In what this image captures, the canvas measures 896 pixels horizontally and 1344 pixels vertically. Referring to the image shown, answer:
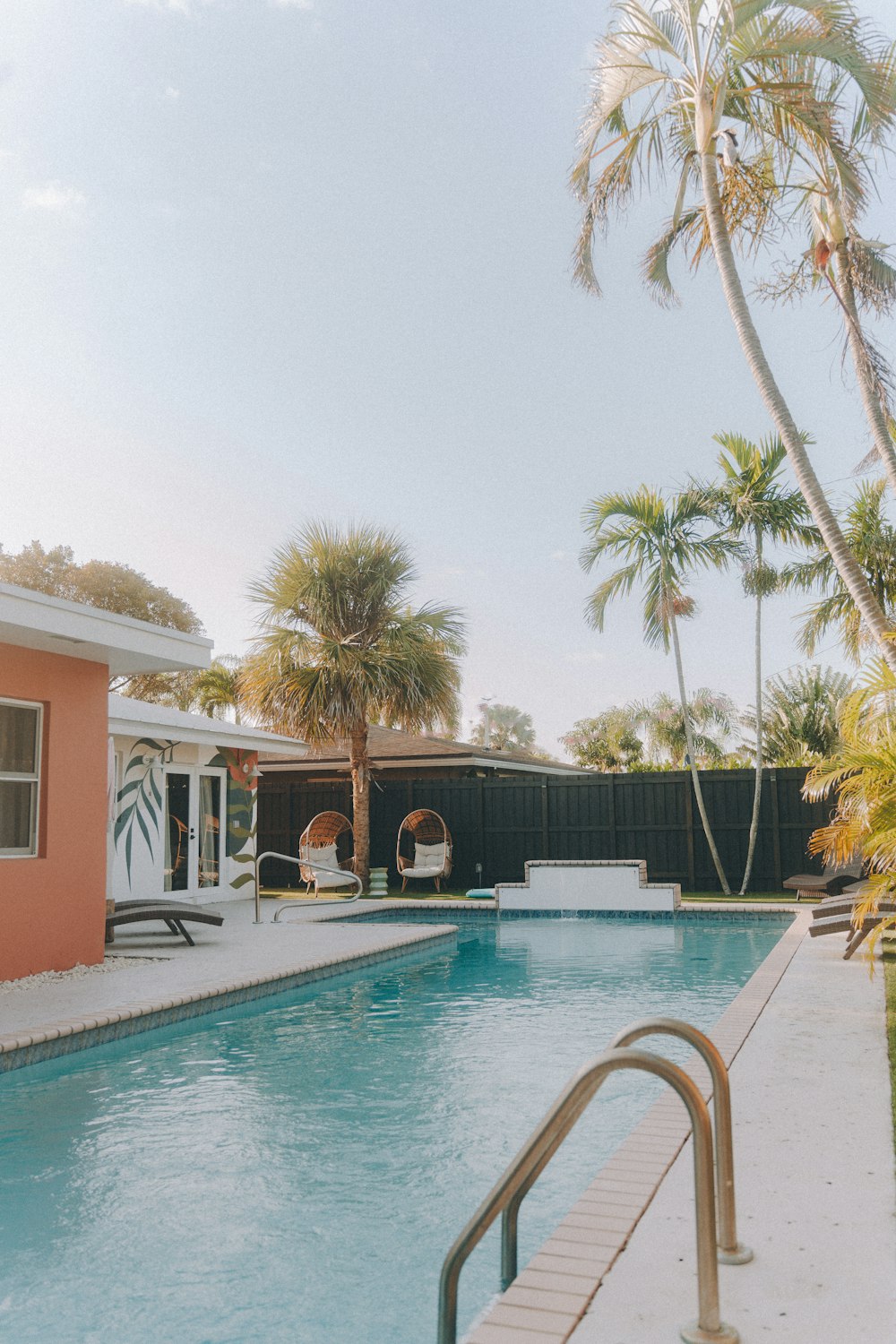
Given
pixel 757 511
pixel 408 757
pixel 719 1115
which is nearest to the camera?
pixel 719 1115

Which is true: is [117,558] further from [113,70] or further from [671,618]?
[671,618]

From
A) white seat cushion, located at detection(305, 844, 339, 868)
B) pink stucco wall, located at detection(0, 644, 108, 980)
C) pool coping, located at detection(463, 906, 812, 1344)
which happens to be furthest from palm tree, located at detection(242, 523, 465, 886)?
pool coping, located at detection(463, 906, 812, 1344)

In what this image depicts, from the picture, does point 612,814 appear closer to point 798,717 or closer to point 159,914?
point 798,717

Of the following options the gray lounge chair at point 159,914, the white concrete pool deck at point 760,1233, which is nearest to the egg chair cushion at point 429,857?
the gray lounge chair at point 159,914

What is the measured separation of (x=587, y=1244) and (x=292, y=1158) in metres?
2.02

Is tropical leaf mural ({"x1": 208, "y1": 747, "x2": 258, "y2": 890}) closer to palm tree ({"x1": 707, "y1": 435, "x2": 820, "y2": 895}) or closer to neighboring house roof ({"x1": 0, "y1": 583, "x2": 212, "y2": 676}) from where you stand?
neighboring house roof ({"x1": 0, "y1": 583, "x2": 212, "y2": 676})

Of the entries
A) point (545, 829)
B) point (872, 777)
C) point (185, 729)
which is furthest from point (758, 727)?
point (872, 777)

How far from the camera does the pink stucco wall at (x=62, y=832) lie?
8.19m

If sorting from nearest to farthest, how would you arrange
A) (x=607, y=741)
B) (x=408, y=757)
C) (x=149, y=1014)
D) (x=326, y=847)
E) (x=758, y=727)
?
(x=149, y=1014) → (x=758, y=727) → (x=326, y=847) → (x=408, y=757) → (x=607, y=741)

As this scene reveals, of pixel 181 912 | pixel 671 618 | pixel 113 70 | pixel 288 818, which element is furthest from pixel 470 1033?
pixel 113 70

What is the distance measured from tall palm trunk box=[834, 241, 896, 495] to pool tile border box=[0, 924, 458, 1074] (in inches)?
268

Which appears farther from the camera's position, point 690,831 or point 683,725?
point 683,725

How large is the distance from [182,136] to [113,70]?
1.71 m

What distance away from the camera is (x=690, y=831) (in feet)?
53.4
